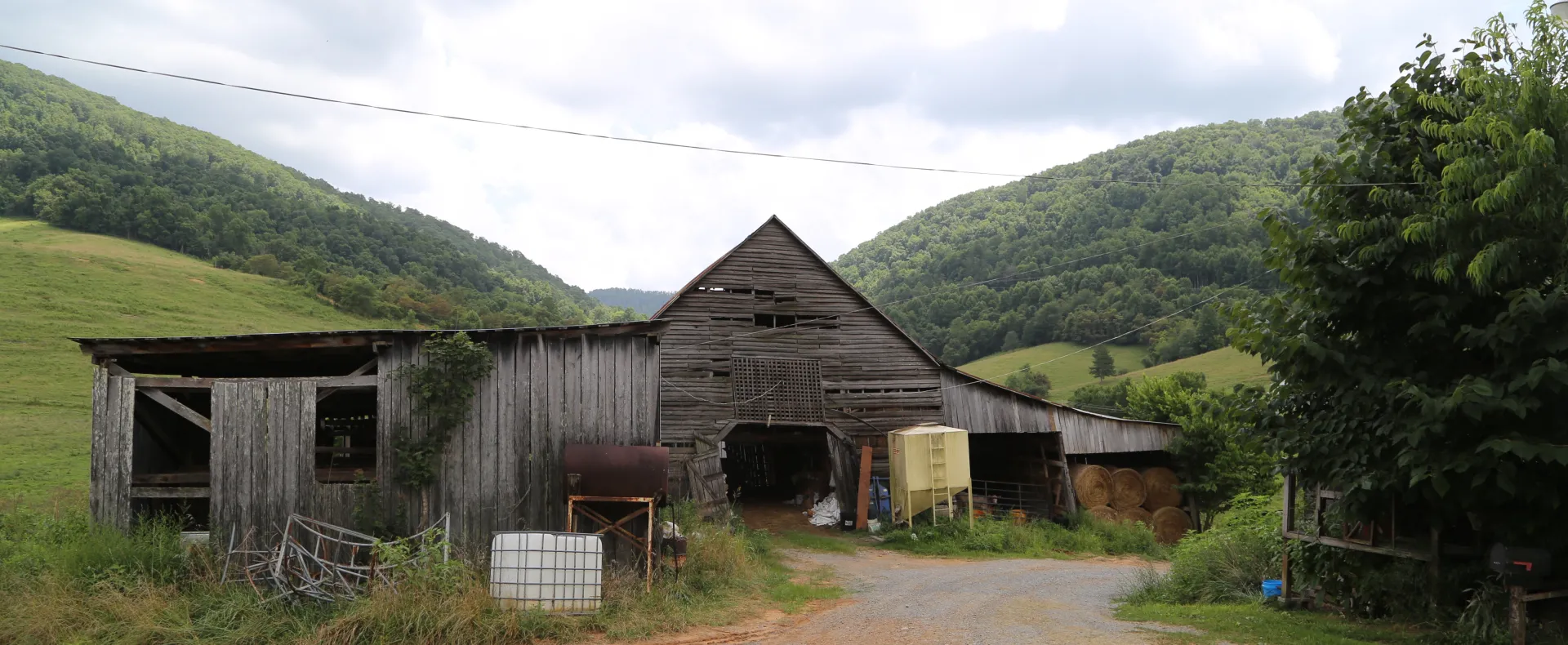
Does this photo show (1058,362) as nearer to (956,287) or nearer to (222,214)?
(956,287)

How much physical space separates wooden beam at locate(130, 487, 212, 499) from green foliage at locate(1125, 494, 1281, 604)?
11.9 m

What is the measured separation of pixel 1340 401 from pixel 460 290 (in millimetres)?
64661

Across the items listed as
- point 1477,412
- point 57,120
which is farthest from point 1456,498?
point 57,120

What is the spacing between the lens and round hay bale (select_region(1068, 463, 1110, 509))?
2364 cm

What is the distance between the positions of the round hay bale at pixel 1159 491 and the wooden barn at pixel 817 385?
691mm

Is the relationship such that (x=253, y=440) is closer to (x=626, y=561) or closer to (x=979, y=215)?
(x=626, y=561)

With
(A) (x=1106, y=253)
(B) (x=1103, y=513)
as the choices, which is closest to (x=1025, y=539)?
(B) (x=1103, y=513)

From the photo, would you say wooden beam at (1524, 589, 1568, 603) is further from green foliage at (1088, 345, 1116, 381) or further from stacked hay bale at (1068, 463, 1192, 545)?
green foliage at (1088, 345, 1116, 381)

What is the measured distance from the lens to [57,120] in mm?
82938

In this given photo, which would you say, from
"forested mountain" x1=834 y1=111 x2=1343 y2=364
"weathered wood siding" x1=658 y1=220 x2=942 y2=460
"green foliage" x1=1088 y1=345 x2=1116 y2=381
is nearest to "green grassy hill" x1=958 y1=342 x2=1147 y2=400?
"green foliage" x1=1088 y1=345 x2=1116 y2=381

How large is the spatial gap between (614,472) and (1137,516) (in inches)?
674

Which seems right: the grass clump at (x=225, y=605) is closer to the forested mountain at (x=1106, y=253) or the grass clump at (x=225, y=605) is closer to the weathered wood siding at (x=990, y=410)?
the weathered wood siding at (x=990, y=410)

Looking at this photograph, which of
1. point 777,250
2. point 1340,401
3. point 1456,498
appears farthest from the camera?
point 777,250

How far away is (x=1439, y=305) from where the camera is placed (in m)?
8.77
